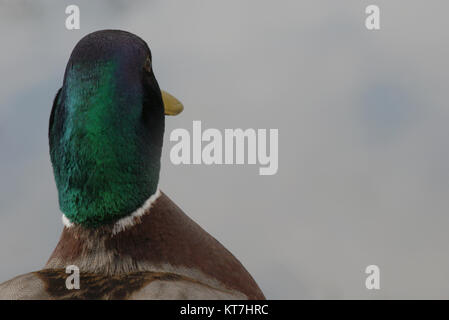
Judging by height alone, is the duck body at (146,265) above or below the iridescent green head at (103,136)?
below

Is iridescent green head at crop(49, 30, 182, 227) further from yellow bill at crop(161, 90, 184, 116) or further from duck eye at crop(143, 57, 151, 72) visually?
yellow bill at crop(161, 90, 184, 116)

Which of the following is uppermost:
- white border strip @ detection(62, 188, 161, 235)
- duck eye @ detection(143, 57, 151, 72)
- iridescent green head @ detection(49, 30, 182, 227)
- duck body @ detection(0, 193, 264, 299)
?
duck eye @ detection(143, 57, 151, 72)

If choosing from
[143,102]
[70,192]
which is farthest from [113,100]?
[70,192]

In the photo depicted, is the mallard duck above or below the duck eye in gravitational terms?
below

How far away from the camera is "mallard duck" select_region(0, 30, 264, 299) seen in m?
2.59

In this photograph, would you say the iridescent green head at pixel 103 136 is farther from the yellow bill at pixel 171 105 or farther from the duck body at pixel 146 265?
the yellow bill at pixel 171 105

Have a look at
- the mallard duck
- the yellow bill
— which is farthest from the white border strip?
the yellow bill

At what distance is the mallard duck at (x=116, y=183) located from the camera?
259 cm

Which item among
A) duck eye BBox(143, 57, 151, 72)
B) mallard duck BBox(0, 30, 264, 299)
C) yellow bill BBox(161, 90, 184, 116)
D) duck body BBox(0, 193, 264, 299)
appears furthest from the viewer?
yellow bill BBox(161, 90, 184, 116)

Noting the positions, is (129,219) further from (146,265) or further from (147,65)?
(147,65)

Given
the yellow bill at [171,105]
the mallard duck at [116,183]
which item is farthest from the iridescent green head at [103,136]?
the yellow bill at [171,105]

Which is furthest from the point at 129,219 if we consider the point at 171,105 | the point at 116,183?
the point at 171,105

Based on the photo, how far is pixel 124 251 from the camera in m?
2.57
